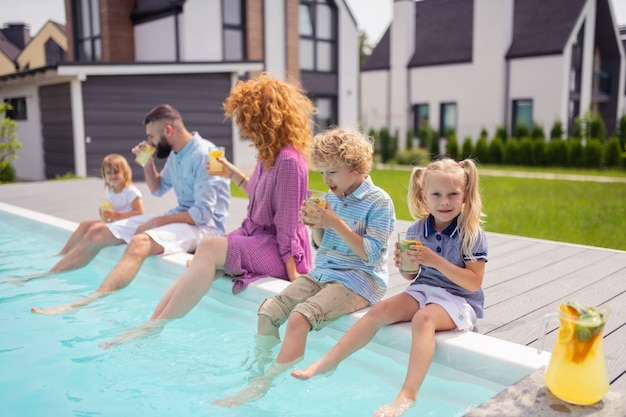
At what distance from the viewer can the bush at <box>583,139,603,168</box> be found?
18.9m

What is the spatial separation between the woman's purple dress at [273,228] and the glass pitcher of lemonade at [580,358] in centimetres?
196

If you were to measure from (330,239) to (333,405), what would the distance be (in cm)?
93

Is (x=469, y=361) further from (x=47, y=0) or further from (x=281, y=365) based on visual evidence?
(x=47, y=0)

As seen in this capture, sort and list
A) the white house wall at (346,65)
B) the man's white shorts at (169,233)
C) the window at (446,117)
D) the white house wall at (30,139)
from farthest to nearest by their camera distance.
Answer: the window at (446,117), the white house wall at (346,65), the white house wall at (30,139), the man's white shorts at (169,233)

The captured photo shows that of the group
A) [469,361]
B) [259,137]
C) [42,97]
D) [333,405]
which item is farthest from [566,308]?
[42,97]

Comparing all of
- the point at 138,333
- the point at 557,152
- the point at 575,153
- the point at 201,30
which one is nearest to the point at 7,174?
the point at 201,30

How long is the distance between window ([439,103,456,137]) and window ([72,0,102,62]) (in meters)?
14.1

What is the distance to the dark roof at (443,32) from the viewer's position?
83.5ft

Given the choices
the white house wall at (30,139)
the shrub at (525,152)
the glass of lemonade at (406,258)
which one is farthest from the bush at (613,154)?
the glass of lemonade at (406,258)

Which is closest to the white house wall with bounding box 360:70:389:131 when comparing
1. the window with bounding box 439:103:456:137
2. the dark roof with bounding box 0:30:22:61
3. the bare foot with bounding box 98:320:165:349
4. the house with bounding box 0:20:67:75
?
the window with bounding box 439:103:456:137

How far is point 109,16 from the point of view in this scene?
1938 cm

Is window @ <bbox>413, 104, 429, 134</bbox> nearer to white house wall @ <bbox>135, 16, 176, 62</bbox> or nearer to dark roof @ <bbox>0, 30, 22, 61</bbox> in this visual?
white house wall @ <bbox>135, 16, 176, 62</bbox>

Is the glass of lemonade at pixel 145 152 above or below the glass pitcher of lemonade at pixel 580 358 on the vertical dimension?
above

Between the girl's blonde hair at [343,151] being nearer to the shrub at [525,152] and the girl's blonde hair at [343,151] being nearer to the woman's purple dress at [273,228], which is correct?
the woman's purple dress at [273,228]
